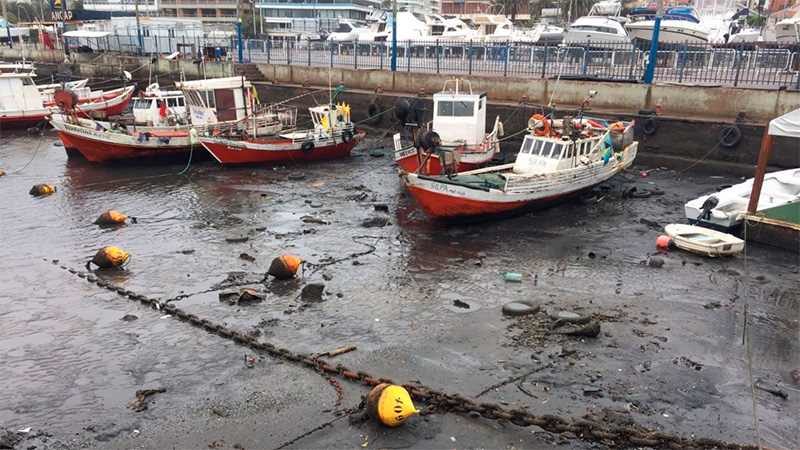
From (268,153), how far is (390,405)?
16.2m

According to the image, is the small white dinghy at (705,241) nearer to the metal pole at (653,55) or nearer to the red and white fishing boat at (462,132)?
the red and white fishing boat at (462,132)

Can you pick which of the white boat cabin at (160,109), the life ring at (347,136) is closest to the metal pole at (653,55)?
the life ring at (347,136)

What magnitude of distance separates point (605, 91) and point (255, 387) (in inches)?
789

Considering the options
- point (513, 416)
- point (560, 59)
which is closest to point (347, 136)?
point (560, 59)

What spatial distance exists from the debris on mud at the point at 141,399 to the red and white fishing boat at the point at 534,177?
8.31 meters

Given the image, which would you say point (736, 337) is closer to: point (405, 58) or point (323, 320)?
point (323, 320)

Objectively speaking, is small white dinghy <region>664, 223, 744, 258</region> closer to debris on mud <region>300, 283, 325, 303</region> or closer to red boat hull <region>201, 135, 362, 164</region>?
debris on mud <region>300, 283, 325, 303</region>

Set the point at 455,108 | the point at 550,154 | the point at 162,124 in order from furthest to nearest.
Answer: the point at 162,124
the point at 455,108
the point at 550,154

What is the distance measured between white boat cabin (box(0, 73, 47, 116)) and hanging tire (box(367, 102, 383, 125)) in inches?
689

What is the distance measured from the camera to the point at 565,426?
21.3 ft

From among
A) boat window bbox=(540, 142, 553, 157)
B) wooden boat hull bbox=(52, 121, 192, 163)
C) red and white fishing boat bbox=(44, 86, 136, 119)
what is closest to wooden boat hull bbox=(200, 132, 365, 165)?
wooden boat hull bbox=(52, 121, 192, 163)

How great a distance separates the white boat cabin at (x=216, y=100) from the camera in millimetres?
22469

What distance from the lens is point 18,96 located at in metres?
29.5

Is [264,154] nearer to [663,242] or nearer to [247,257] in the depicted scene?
[247,257]
